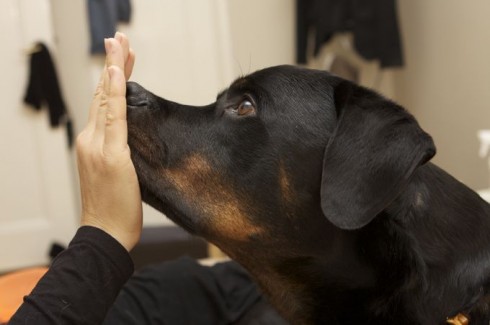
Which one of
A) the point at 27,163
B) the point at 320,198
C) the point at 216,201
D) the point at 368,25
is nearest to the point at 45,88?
the point at 27,163

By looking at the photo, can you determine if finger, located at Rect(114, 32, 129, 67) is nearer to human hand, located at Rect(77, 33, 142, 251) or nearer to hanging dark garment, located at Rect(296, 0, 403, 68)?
human hand, located at Rect(77, 33, 142, 251)

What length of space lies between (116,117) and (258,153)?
0.30 m

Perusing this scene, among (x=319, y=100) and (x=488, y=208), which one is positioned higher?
(x=319, y=100)

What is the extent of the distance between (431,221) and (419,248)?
2.6 inches

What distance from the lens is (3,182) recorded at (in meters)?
3.80

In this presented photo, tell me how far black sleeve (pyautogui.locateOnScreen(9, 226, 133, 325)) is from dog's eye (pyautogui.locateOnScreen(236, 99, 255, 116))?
39 centimetres

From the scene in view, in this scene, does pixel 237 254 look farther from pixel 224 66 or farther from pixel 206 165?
pixel 224 66

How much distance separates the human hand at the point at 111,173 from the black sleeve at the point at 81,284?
3 cm

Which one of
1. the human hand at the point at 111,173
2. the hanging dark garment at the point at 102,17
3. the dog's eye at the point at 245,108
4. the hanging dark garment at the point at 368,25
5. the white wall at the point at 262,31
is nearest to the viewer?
the human hand at the point at 111,173

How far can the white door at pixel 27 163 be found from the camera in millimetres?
3633

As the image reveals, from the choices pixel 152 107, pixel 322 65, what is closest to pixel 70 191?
pixel 322 65

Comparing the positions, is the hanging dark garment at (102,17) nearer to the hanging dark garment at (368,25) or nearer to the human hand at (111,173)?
the hanging dark garment at (368,25)

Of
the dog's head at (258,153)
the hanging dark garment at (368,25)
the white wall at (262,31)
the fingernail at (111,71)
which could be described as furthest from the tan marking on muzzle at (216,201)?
the white wall at (262,31)

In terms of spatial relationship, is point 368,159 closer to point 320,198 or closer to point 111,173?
point 320,198
